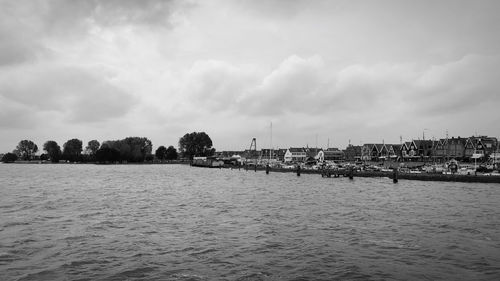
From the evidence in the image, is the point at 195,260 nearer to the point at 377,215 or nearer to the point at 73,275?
the point at 73,275

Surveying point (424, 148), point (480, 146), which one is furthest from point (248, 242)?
point (424, 148)

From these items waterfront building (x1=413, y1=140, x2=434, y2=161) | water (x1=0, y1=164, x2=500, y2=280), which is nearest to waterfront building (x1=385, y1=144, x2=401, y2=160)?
waterfront building (x1=413, y1=140, x2=434, y2=161)

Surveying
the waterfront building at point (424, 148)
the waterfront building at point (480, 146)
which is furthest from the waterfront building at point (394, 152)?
the waterfront building at point (480, 146)

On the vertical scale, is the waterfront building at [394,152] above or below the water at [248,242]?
above

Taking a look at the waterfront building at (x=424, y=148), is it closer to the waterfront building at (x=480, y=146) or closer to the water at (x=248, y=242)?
the waterfront building at (x=480, y=146)

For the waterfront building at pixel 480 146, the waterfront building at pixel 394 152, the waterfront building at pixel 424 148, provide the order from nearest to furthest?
the waterfront building at pixel 480 146, the waterfront building at pixel 424 148, the waterfront building at pixel 394 152

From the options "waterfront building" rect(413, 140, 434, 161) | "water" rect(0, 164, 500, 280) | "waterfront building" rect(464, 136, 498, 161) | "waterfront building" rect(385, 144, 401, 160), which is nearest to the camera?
"water" rect(0, 164, 500, 280)

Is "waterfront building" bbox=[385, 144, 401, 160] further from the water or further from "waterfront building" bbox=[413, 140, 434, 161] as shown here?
the water

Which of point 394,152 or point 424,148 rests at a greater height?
point 424,148

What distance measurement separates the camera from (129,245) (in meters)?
24.8

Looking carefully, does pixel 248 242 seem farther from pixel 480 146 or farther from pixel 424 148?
pixel 424 148

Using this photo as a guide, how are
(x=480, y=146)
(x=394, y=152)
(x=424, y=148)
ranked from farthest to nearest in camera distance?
(x=394, y=152)
(x=424, y=148)
(x=480, y=146)

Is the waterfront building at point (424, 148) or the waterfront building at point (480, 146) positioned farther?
the waterfront building at point (424, 148)

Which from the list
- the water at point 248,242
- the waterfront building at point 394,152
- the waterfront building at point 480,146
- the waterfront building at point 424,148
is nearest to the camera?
the water at point 248,242
